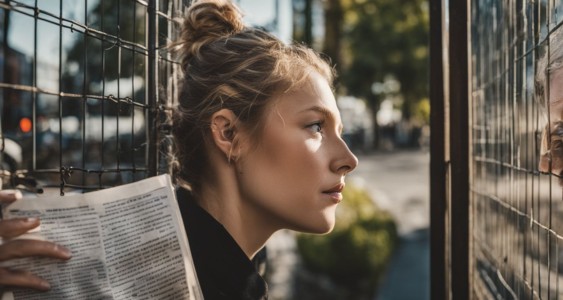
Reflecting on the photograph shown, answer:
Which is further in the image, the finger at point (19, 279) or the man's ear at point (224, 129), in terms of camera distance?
the man's ear at point (224, 129)

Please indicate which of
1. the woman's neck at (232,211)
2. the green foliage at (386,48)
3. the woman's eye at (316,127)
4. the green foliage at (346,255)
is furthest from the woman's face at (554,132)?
the green foliage at (386,48)

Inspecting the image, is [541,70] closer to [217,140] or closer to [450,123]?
[450,123]

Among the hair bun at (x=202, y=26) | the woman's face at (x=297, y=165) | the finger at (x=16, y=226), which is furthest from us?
the hair bun at (x=202, y=26)

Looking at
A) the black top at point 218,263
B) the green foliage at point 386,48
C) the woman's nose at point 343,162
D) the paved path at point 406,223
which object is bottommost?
the paved path at point 406,223

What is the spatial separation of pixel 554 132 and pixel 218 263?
3.23 ft

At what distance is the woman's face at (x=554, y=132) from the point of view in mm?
1441

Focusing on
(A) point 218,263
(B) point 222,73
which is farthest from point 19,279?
(B) point 222,73

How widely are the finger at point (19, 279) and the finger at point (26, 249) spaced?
32 millimetres

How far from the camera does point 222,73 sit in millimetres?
1810

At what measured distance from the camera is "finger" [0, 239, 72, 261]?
116cm

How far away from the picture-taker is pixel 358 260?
578 cm

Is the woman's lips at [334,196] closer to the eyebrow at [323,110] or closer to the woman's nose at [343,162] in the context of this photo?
the woman's nose at [343,162]

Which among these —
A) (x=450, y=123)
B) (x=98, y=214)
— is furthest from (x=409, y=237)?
(x=98, y=214)

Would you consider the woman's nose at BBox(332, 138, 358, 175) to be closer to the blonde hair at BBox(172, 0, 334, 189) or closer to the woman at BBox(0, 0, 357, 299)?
the woman at BBox(0, 0, 357, 299)
